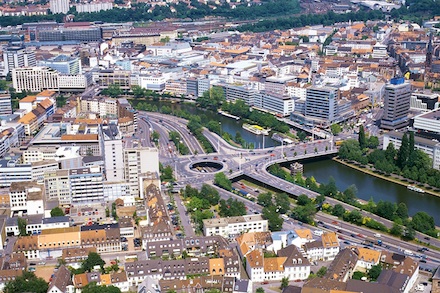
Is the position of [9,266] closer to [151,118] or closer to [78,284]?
[78,284]

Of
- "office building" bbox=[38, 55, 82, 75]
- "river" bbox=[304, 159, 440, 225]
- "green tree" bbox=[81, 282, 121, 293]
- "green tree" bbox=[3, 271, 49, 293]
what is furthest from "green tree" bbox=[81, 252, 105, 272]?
"office building" bbox=[38, 55, 82, 75]

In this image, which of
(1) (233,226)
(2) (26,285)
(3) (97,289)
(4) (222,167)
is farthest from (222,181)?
(2) (26,285)

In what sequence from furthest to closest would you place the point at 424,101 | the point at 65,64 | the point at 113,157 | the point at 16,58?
1. the point at 16,58
2. the point at 65,64
3. the point at 424,101
4. the point at 113,157

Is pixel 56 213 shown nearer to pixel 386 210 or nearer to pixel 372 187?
pixel 386 210

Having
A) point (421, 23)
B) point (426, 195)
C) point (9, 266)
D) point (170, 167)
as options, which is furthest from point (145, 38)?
point (9, 266)

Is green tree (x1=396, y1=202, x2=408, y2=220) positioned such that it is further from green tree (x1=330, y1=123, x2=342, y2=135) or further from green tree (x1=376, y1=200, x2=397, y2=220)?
green tree (x1=330, y1=123, x2=342, y2=135)

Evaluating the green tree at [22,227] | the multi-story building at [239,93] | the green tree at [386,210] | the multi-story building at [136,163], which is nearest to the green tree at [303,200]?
the green tree at [386,210]
